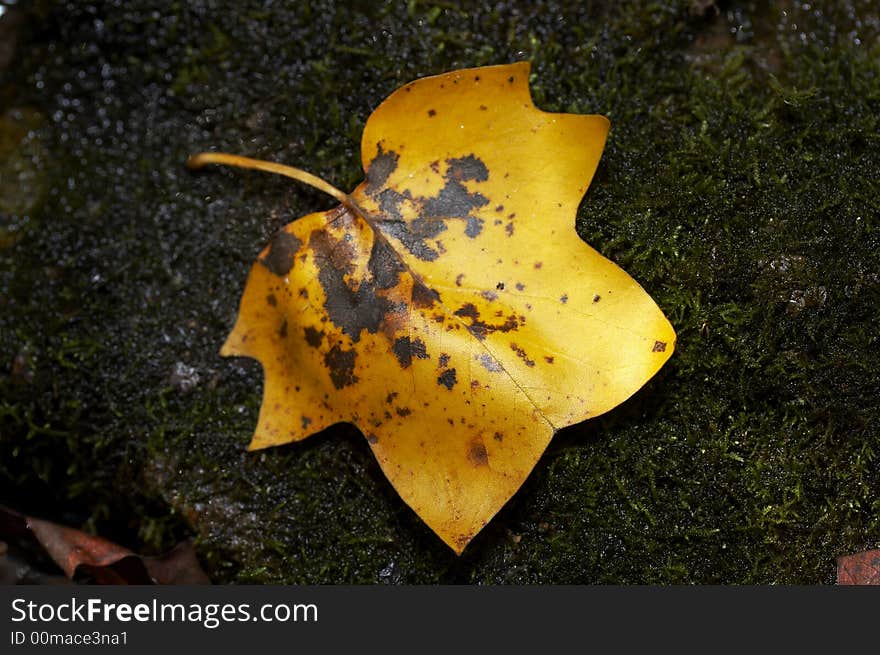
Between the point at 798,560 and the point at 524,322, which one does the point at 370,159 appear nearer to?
the point at 524,322

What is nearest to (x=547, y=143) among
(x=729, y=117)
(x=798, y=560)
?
(x=729, y=117)

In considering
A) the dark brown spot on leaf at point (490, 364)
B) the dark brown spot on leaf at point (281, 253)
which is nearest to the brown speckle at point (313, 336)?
the dark brown spot on leaf at point (281, 253)

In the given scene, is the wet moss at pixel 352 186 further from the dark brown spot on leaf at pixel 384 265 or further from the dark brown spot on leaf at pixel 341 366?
the dark brown spot on leaf at pixel 384 265

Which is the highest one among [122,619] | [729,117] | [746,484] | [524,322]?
[729,117]

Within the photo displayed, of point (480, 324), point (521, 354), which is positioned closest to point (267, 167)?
point (480, 324)

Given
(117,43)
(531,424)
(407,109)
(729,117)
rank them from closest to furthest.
→ (531,424)
(407,109)
(729,117)
(117,43)

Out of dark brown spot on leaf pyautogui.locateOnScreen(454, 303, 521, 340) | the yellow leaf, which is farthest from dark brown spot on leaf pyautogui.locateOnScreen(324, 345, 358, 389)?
dark brown spot on leaf pyautogui.locateOnScreen(454, 303, 521, 340)
